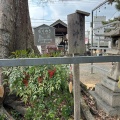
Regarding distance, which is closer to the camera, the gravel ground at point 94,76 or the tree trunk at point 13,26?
the tree trunk at point 13,26

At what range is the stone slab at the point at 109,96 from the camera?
3.14 m

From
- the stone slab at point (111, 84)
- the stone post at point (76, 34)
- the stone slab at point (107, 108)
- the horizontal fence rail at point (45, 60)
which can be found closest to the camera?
the horizontal fence rail at point (45, 60)

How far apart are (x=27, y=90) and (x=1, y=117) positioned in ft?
1.78

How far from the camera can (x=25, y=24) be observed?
13.2 ft

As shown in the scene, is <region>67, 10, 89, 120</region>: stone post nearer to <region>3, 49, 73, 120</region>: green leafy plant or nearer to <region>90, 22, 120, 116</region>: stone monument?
<region>3, 49, 73, 120</region>: green leafy plant

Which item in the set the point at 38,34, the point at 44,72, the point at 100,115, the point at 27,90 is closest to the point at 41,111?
the point at 27,90

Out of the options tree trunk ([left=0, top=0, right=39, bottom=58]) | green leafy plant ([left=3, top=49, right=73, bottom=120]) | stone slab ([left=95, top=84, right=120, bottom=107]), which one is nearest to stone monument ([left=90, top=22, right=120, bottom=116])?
stone slab ([left=95, top=84, right=120, bottom=107])

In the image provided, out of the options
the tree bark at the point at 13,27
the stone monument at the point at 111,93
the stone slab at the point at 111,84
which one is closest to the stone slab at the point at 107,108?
the stone monument at the point at 111,93

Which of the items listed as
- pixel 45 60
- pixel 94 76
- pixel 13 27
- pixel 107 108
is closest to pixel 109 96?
pixel 107 108

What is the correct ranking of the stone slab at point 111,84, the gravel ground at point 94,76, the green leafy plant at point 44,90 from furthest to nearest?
the gravel ground at point 94,76 → the stone slab at point 111,84 → the green leafy plant at point 44,90

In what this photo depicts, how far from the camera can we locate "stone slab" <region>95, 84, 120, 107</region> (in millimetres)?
3143

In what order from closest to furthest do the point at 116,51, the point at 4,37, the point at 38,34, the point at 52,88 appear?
the point at 52,88 → the point at 4,37 → the point at 116,51 → the point at 38,34

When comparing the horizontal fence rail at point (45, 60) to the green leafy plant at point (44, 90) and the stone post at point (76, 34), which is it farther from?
the green leafy plant at point (44, 90)

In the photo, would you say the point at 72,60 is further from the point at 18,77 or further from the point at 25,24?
the point at 25,24
